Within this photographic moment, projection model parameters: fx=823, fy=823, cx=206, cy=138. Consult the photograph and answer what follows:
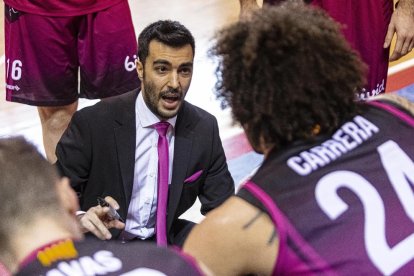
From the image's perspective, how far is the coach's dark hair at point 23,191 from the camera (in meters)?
1.55

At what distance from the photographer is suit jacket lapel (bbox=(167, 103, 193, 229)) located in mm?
2912

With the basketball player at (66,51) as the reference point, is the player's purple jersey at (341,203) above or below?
above

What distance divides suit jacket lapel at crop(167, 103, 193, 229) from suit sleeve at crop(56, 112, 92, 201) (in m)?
0.31

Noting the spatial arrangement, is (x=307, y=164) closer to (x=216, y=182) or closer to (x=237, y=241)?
(x=237, y=241)

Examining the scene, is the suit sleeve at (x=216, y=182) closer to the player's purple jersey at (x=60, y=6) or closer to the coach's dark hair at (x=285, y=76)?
the player's purple jersey at (x=60, y=6)

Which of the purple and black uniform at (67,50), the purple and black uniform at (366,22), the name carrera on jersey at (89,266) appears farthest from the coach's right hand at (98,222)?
the purple and black uniform at (67,50)

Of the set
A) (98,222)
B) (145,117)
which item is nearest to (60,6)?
(145,117)

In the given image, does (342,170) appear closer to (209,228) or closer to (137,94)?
(209,228)

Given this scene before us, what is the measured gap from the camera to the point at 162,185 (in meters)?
2.91

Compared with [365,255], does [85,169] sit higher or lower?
lower

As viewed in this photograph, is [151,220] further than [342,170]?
Yes

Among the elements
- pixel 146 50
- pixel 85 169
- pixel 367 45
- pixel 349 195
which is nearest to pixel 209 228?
pixel 349 195

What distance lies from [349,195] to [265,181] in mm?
180

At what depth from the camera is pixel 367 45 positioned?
323 centimetres
